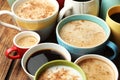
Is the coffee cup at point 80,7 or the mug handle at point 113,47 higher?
the coffee cup at point 80,7

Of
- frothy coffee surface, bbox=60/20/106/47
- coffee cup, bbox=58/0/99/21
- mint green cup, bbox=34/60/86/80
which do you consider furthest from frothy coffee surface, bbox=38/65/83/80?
coffee cup, bbox=58/0/99/21

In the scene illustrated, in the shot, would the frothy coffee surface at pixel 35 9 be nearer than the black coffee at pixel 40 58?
No

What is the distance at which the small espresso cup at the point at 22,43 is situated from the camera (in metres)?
0.70

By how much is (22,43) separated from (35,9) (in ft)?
0.42

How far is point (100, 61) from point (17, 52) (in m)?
0.25

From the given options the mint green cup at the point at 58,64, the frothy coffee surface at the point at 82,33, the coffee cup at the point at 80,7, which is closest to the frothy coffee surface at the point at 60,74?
the mint green cup at the point at 58,64

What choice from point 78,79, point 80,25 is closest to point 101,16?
point 80,25

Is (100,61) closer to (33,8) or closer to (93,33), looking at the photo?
(93,33)

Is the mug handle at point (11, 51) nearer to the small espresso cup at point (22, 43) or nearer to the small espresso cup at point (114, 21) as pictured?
the small espresso cup at point (22, 43)

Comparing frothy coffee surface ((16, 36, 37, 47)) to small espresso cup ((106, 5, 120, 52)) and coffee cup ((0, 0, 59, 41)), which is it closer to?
coffee cup ((0, 0, 59, 41))

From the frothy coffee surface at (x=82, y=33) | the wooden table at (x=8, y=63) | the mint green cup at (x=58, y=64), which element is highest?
the mint green cup at (x=58, y=64)

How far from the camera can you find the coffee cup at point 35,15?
732mm

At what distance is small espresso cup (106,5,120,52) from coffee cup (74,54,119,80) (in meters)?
0.10

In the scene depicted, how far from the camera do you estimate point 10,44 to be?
79cm
